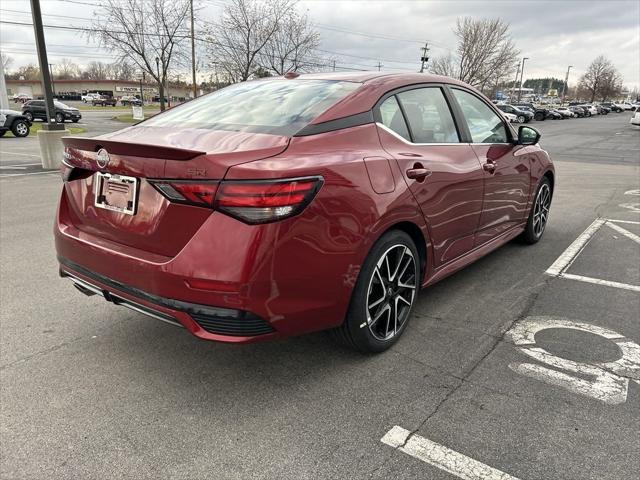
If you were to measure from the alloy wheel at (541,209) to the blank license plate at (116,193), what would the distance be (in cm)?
423

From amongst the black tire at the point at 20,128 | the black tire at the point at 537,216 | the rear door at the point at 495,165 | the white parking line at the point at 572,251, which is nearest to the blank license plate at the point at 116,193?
the rear door at the point at 495,165

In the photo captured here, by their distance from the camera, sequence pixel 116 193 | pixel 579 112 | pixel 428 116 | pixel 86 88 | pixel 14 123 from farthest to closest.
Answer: pixel 86 88, pixel 579 112, pixel 14 123, pixel 428 116, pixel 116 193

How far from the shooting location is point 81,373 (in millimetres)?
2834

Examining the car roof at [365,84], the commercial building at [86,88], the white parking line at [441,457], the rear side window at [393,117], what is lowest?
the white parking line at [441,457]

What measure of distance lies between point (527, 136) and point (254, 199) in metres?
3.39

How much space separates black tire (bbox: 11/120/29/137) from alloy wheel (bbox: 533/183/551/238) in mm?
22398

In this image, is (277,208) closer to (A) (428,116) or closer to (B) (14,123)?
(A) (428,116)

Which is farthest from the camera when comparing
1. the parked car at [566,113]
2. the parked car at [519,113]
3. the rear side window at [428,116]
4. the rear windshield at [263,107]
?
the parked car at [566,113]

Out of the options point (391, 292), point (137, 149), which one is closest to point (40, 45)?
point (137, 149)

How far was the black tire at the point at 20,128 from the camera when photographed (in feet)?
69.3

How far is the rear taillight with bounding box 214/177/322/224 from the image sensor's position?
216cm

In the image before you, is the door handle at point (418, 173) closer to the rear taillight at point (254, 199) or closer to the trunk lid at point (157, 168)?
the trunk lid at point (157, 168)

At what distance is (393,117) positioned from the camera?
3070 millimetres

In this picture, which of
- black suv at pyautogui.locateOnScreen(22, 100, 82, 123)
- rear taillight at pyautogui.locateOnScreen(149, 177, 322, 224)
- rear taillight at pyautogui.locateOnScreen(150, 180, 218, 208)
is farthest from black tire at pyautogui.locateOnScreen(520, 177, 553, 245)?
black suv at pyautogui.locateOnScreen(22, 100, 82, 123)
